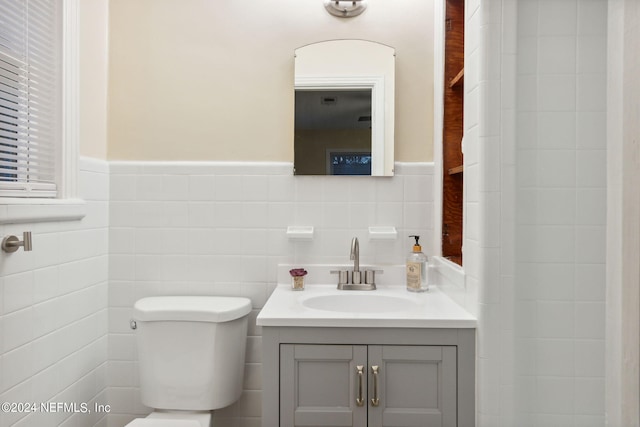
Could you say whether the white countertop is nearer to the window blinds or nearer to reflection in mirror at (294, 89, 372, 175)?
reflection in mirror at (294, 89, 372, 175)

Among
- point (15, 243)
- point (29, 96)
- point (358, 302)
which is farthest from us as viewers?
point (358, 302)

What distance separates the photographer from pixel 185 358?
172 centimetres

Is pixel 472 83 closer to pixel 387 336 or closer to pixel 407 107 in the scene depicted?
pixel 407 107

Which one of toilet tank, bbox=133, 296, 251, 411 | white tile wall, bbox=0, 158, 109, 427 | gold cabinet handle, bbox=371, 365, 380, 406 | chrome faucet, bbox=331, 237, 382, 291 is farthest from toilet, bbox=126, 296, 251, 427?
gold cabinet handle, bbox=371, 365, 380, 406

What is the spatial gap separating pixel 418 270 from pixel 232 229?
0.83 meters

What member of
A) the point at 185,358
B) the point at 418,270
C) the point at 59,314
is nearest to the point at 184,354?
the point at 185,358

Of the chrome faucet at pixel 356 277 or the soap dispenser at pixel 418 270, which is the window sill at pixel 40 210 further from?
the soap dispenser at pixel 418 270

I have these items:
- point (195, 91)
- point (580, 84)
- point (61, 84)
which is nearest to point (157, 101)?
point (195, 91)

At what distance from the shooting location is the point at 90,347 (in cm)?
188

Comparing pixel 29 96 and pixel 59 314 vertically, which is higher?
pixel 29 96

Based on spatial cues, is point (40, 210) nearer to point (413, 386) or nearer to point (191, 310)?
point (191, 310)

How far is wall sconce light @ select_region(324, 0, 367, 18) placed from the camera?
6.48 feet

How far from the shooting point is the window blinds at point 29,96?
4.75ft

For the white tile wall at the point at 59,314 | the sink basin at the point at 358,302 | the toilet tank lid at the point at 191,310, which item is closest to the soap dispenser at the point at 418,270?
the sink basin at the point at 358,302
